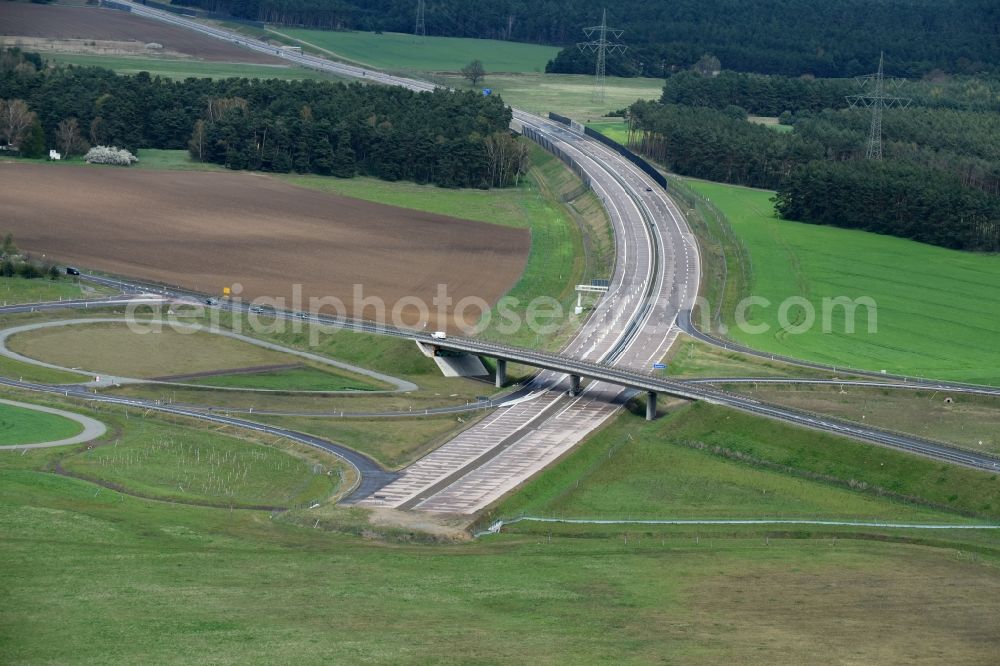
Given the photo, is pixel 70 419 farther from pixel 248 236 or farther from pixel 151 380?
pixel 248 236

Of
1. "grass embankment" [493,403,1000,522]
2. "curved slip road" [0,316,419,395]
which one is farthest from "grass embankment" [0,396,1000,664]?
"curved slip road" [0,316,419,395]

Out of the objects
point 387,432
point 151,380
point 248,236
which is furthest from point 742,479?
point 248,236

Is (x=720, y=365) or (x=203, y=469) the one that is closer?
(x=203, y=469)

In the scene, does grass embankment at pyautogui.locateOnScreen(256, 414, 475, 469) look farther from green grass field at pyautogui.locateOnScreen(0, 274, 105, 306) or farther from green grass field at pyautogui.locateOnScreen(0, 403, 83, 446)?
green grass field at pyautogui.locateOnScreen(0, 274, 105, 306)

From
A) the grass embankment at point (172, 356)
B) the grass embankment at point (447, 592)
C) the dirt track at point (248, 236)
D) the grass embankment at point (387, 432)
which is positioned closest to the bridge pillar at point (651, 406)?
the grass embankment at point (387, 432)

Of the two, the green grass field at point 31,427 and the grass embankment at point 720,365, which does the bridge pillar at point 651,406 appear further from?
the green grass field at point 31,427

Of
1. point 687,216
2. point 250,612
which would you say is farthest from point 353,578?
point 687,216

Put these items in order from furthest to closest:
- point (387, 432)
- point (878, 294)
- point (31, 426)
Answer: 1. point (878, 294)
2. point (387, 432)
3. point (31, 426)
